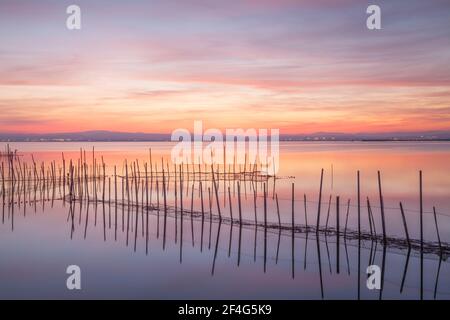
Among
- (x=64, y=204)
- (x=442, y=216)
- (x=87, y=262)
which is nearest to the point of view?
(x=87, y=262)

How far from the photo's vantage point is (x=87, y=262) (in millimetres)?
11227

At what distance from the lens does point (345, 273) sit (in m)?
9.64

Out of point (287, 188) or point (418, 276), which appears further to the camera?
point (287, 188)

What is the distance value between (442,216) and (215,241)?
846cm

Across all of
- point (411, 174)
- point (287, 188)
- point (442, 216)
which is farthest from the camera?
point (411, 174)

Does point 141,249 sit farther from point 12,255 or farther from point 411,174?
point 411,174
